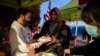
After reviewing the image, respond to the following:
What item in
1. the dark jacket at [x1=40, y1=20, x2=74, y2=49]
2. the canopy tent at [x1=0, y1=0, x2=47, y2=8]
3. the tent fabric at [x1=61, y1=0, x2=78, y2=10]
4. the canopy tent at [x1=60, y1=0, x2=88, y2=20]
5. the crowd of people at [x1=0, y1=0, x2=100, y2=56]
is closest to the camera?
the crowd of people at [x1=0, y1=0, x2=100, y2=56]

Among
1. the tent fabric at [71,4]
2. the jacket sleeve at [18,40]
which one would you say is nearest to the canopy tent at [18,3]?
the jacket sleeve at [18,40]

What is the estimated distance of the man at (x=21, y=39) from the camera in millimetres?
3301

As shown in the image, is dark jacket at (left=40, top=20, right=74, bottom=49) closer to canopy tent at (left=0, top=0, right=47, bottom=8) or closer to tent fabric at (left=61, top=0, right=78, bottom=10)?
canopy tent at (left=0, top=0, right=47, bottom=8)

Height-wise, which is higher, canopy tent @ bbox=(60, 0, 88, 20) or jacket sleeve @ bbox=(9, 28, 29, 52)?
canopy tent @ bbox=(60, 0, 88, 20)

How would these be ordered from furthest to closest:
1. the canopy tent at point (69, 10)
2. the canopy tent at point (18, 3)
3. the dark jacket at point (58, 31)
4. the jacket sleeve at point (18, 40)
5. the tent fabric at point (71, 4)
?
1. the canopy tent at point (69, 10)
2. the tent fabric at point (71, 4)
3. the canopy tent at point (18, 3)
4. the dark jacket at point (58, 31)
5. the jacket sleeve at point (18, 40)

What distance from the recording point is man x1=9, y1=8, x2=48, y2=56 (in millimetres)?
3301

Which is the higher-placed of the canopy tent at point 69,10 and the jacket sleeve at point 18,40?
the canopy tent at point 69,10

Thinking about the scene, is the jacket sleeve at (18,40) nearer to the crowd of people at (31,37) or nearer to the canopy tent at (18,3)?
the crowd of people at (31,37)

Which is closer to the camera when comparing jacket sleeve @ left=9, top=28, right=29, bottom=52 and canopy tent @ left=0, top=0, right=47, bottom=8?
jacket sleeve @ left=9, top=28, right=29, bottom=52

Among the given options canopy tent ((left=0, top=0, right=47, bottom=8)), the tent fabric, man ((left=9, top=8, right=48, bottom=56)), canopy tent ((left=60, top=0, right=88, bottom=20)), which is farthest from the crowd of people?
canopy tent ((left=60, top=0, right=88, bottom=20))

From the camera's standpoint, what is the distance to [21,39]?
332cm

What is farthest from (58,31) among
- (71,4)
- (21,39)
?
(71,4)

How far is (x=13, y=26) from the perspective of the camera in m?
3.34

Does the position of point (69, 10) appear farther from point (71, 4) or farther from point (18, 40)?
point (18, 40)
